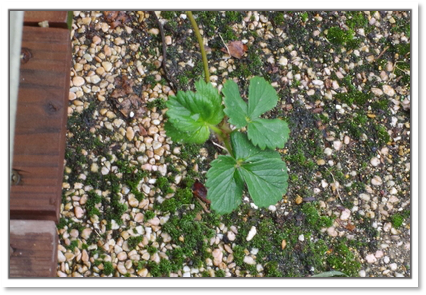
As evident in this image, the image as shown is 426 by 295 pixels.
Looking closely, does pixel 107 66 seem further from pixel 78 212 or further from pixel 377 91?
pixel 377 91

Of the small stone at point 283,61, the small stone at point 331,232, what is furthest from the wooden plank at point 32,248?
the small stone at point 283,61

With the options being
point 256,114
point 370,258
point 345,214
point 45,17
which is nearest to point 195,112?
point 256,114

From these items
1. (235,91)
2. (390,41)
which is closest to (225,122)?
(235,91)

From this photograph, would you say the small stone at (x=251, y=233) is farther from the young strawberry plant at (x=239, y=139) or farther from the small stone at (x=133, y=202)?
the small stone at (x=133, y=202)

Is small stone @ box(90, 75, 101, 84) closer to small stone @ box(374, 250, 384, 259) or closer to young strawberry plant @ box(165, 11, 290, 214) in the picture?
young strawberry plant @ box(165, 11, 290, 214)

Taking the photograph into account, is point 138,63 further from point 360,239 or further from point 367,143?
point 360,239
